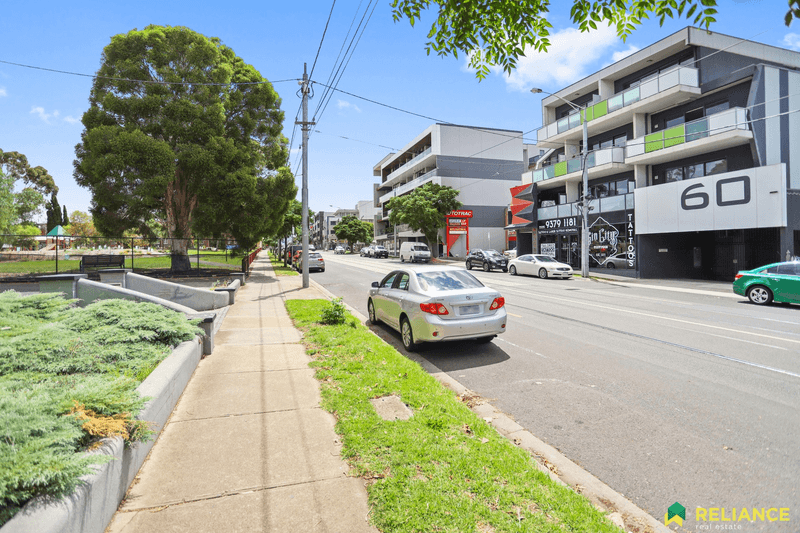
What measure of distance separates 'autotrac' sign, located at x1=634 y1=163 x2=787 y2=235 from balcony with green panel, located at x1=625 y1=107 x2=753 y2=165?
71.7 inches

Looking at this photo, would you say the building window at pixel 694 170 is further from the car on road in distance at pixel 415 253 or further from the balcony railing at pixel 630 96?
the car on road in distance at pixel 415 253

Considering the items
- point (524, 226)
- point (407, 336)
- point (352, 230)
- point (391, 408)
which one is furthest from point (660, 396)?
point (352, 230)

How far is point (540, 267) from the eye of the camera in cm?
2523

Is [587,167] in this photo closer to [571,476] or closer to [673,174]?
[673,174]

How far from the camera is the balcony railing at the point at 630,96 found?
22.1 metres

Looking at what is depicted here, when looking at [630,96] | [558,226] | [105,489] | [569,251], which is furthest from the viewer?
[558,226]

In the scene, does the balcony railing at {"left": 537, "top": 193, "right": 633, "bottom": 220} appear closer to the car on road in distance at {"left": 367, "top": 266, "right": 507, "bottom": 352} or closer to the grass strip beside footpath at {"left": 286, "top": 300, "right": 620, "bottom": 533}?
the car on road in distance at {"left": 367, "top": 266, "right": 507, "bottom": 352}

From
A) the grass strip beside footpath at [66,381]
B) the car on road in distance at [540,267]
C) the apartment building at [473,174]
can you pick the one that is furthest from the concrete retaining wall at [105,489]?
the apartment building at [473,174]

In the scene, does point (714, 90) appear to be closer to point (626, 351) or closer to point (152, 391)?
point (626, 351)

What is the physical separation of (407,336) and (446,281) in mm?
1243

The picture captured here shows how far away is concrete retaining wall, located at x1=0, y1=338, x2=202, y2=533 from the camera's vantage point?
2102 millimetres

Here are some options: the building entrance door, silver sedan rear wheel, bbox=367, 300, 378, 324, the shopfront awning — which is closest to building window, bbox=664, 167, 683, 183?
the building entrance door

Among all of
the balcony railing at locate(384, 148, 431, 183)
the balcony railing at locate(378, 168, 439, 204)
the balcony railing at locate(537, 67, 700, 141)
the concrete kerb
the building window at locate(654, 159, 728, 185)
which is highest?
the balcony railing at locate(384, 148, 431, 183)

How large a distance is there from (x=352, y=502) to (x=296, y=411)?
1844mm
